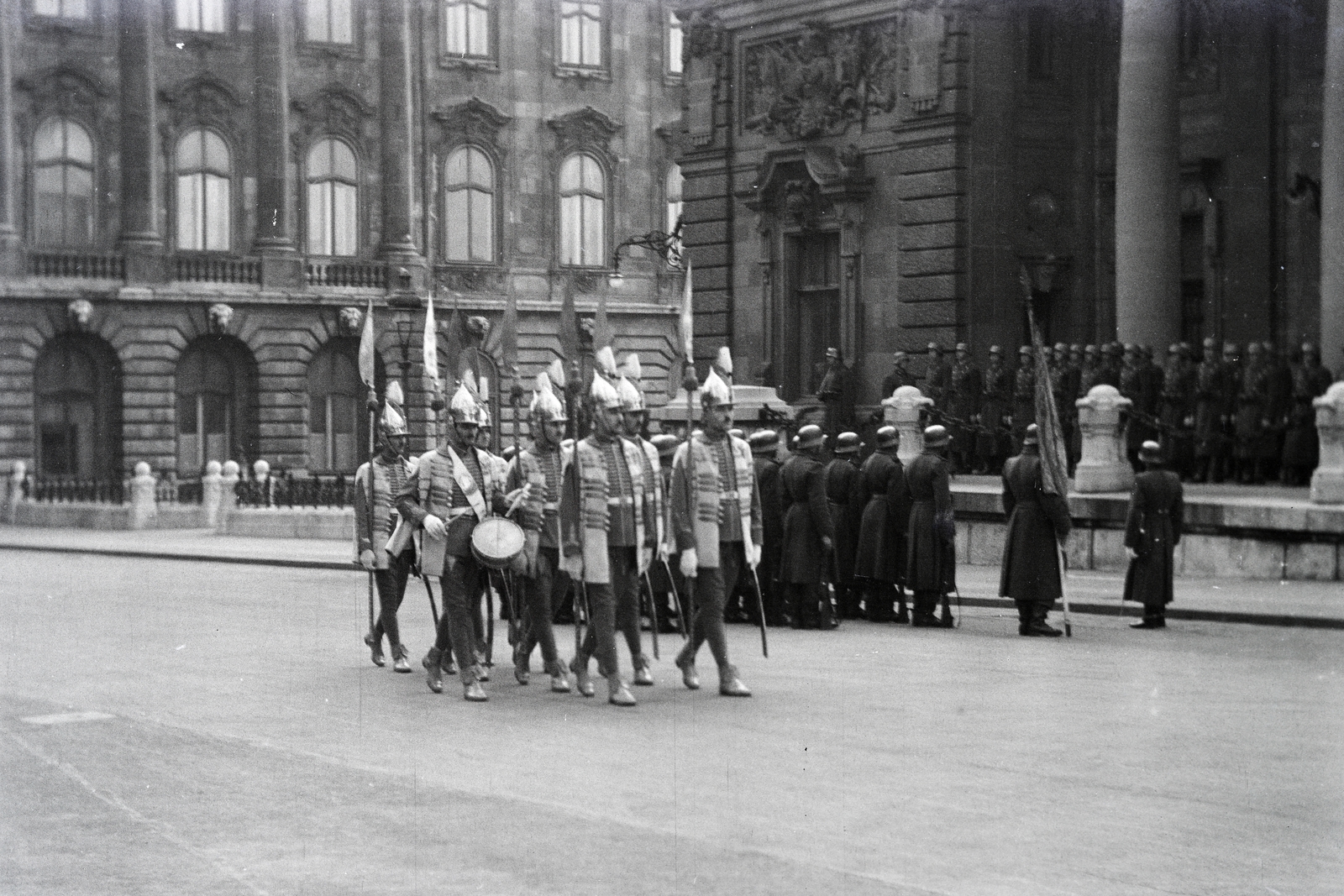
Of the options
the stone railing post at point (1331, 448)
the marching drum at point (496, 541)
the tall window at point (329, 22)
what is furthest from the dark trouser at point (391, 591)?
the tall window at point (329, 22)

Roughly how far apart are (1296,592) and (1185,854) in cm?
1197

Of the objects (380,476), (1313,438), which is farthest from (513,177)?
(380,476)

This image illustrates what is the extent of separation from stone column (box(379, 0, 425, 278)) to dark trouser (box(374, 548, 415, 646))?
39.8 metres

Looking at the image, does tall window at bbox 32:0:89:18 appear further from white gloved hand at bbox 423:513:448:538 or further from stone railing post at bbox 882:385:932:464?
white gloved hand at bbox 423:513:448:538

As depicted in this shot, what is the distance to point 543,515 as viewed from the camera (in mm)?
14617

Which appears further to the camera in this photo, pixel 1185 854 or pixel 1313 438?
pixel 1313 438

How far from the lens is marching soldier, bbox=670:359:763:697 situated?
1400 cm

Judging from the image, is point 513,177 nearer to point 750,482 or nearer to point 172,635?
point 172,635

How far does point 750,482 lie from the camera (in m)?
14.9

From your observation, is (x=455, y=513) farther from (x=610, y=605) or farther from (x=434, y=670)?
(x=610, y=605)

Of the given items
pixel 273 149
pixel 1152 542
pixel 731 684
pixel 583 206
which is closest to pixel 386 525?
pixel 731 684

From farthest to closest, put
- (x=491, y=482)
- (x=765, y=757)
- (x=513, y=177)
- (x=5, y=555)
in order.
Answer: (x=513, y=177) < (x=5, y=555) < (x=491, y=482) < (x=765, y=757)

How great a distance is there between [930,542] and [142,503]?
26.9 metres

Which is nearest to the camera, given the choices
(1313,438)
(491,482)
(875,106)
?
(491,482)
